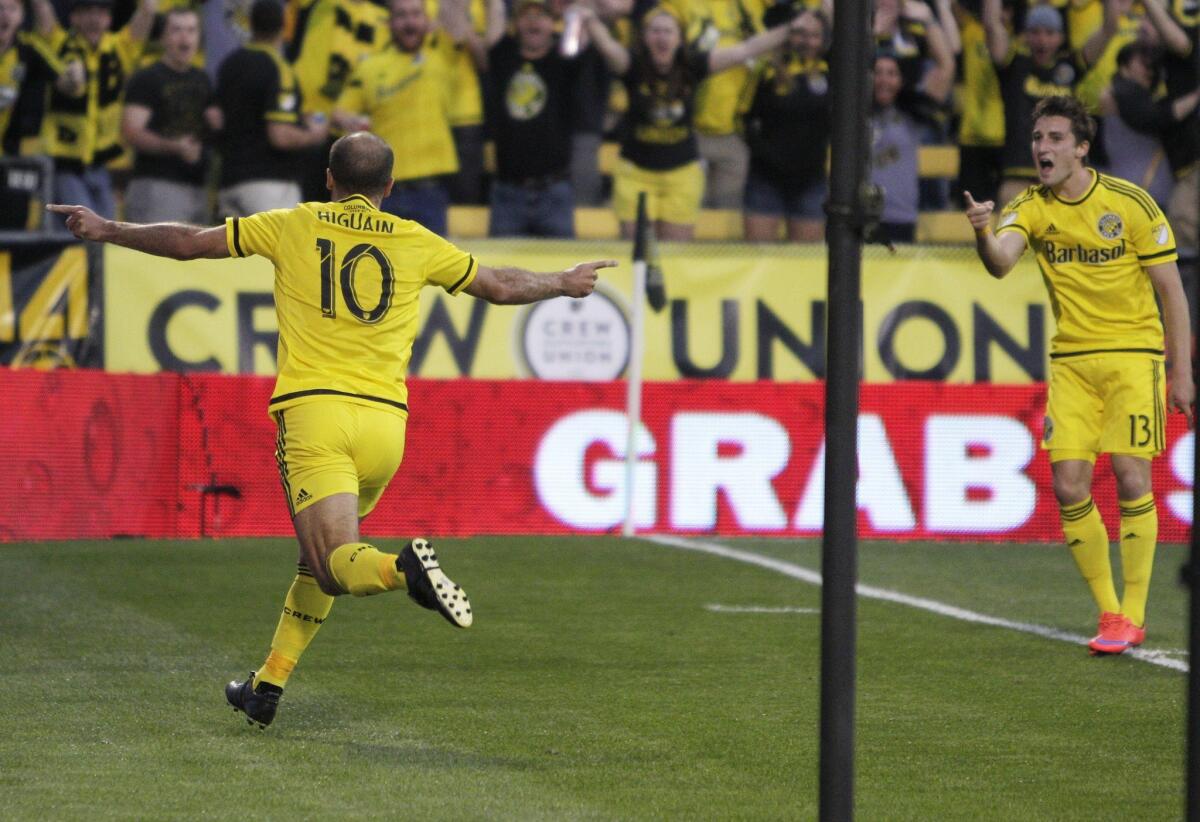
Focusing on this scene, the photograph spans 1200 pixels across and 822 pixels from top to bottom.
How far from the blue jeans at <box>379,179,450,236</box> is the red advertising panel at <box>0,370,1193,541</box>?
1.84 m

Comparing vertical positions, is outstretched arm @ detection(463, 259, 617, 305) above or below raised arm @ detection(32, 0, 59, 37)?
below

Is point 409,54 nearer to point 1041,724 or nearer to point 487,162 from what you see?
point 487,162

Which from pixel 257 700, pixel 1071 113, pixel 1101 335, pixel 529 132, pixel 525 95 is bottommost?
pixel 257 700

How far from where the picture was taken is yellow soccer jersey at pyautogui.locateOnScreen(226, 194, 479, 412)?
6.57m

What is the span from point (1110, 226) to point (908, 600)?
2.65m

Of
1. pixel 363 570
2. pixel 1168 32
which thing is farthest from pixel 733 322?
pixel 363 570

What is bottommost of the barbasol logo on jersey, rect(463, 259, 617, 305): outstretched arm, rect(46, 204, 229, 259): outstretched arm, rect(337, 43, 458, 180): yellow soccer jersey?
rect(463, 259, 617, 305): outstretched arm

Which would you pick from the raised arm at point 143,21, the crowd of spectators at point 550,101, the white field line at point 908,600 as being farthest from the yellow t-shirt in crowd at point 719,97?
the raised arm at point 143,21

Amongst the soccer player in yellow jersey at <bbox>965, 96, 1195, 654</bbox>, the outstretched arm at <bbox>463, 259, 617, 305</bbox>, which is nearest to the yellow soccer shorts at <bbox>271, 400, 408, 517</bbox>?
the outstretched arm at <bbox>463, 259, 617, 305</bbox>

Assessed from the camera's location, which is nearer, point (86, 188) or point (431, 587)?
point (431, 587)

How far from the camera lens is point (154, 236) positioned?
6.43 metres

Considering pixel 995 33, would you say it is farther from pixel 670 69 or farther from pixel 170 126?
pixel 170 126

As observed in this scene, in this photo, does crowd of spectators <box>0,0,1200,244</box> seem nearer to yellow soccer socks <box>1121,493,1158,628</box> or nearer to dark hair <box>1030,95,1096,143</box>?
yellow soccer socks <box>1121,493,1158,628</box>

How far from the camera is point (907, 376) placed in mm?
14562
